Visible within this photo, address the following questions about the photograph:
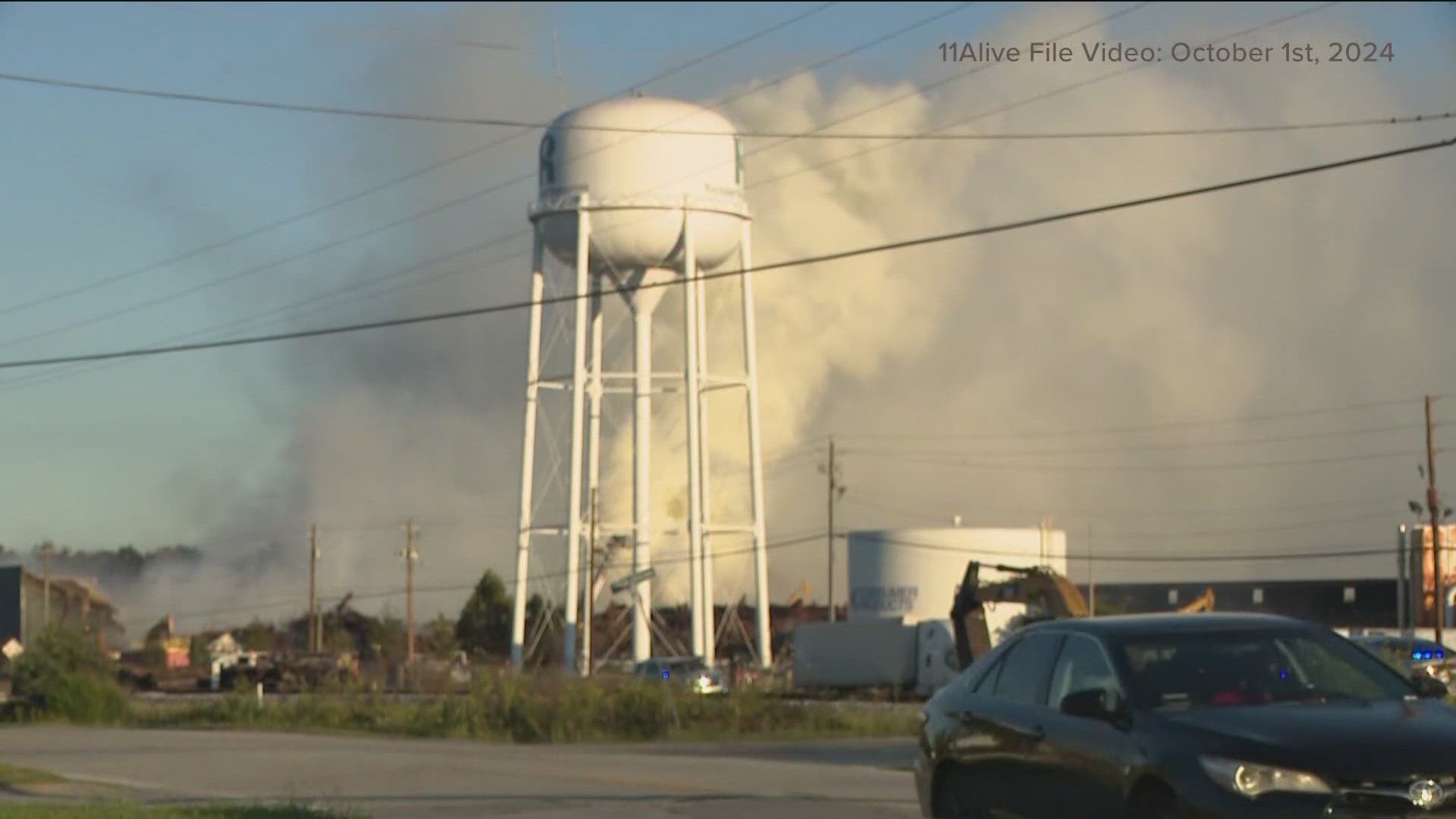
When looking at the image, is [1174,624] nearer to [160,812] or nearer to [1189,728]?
[1189,728]

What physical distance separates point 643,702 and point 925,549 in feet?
105

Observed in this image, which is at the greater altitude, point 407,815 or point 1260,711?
point 1260,711

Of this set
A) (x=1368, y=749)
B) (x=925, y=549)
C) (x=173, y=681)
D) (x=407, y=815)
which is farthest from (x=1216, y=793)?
(x=173, y=681)

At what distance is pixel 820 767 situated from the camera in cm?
2553

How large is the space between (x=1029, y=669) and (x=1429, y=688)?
219cm

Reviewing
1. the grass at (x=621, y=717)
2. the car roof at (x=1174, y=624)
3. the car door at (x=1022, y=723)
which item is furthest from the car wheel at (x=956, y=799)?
the grass at (x=621, y=717)

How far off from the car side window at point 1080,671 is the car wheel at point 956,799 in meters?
1.09

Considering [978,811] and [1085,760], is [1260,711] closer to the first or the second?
[1085,760]

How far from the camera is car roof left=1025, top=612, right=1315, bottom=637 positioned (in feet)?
37.2

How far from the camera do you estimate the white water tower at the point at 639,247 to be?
5019 cm

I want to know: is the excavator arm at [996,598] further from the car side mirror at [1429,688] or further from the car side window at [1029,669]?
the car side mirror at [1429,688]

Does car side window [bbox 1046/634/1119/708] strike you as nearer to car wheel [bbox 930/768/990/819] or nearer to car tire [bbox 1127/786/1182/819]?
car tire [bbox 1127/786/1182/819]

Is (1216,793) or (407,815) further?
(407,815)

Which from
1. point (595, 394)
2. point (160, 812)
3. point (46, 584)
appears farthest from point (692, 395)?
point (160, 812)
